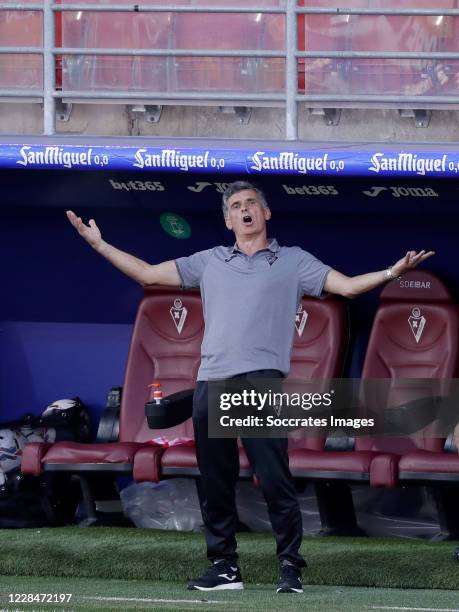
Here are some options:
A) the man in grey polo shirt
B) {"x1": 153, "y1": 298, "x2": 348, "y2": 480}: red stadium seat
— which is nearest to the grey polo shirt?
the man in grey polo shirt

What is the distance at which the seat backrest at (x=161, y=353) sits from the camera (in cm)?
903

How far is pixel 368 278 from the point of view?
659 cm

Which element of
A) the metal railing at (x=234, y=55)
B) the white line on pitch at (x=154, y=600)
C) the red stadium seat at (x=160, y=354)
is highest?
the metal railing at (x=234, y=55)

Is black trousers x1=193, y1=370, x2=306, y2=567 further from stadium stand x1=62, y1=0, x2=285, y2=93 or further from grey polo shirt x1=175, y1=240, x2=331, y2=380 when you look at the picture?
stadium stand x1=62, y1=0, x2=285, y2=93

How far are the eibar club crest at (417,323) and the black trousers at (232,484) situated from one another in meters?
2.27

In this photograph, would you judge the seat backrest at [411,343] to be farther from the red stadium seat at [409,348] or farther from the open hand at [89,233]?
the open hand at [89,233]

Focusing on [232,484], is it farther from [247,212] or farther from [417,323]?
[417,323]

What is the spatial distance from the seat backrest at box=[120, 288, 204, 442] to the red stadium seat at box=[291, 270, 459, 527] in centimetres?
102

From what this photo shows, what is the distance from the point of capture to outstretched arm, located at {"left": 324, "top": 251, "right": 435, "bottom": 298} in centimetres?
650

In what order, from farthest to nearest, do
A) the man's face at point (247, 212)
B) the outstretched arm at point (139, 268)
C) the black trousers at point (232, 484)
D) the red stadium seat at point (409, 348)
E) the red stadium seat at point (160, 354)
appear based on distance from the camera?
1. the red stadium seat at point (160, 354)
2. the red stadium seat at point (409, 348)
3. the outstretched arm at point (139, 268)
4. the man's face at point (247, 212)
5. the black trousers at point (232, 484)

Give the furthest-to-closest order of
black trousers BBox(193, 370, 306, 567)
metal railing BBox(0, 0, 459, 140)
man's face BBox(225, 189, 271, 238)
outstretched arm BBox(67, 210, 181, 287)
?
metal railing BBox(0, 0, 459, 140) → outstretched arm BBox(67, 210, 181, 287) → man's face BBox(225, 189, 271, 238) → black trousers BBox(193, 370, 306, 567)

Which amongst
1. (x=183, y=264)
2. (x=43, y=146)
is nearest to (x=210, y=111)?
(x=43, y=146)

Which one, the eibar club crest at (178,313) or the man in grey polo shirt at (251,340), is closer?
the man in grey polo shirt at (251,340)

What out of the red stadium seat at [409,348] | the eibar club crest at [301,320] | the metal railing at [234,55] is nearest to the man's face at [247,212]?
the metal railing at [234,55]
